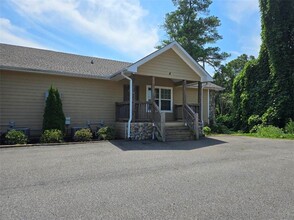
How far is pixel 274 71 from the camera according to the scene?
658 inches

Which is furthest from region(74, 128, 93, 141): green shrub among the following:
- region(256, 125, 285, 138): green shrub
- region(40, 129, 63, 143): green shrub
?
region(256, 125, 285, 138): green shrub

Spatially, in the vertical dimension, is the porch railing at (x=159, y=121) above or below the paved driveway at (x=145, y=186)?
above

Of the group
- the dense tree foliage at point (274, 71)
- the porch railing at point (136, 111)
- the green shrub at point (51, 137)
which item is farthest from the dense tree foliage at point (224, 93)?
the green shrub at point (51, 137)

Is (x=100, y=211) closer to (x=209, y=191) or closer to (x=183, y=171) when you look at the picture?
(x=209, y=191)

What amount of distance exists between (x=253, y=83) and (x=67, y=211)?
1811 centimetres

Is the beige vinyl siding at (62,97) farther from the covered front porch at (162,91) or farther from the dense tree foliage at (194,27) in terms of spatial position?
the dense tree foliage at (194,27)

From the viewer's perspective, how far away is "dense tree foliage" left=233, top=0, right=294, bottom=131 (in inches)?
628

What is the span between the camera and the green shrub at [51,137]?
10.2 m

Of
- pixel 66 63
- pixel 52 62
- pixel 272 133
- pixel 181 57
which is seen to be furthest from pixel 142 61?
pixel 272 133

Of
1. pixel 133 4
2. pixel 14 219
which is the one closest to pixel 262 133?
pixel 133 4

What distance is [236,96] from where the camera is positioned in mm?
20219

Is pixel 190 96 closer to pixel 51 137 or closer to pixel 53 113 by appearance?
pixel 53 113

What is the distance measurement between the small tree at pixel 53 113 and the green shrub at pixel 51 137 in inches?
26.9

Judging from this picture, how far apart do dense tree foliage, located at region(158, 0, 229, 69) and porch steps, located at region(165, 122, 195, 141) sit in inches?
649
